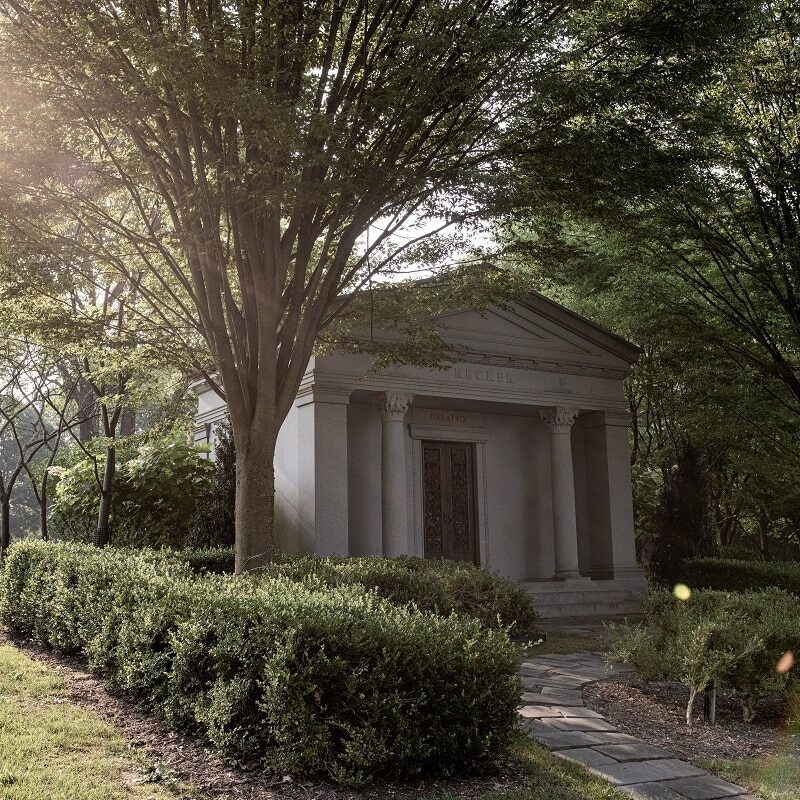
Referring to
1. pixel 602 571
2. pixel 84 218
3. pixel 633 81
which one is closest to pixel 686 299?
pixel 602 571

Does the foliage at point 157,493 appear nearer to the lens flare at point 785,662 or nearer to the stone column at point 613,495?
the stone column at point 613,495

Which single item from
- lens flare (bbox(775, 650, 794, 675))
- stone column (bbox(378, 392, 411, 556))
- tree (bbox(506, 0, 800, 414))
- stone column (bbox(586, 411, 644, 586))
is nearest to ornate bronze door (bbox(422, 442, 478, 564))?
stone column (bbox(378, 392, 411, 556))

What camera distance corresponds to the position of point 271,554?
26.7 feet

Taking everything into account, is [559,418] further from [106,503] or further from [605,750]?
[605,750]

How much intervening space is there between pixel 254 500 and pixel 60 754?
3498 millimetres

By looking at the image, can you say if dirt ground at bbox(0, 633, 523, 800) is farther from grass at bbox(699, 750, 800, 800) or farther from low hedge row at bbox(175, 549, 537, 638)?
low hedge row at bbox(175, 549, 537, 638)

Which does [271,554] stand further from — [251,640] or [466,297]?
[466,297]

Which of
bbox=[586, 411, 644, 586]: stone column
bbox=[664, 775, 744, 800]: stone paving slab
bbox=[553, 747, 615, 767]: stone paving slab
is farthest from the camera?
bbox=[586, 411, 644, 586]: stone column

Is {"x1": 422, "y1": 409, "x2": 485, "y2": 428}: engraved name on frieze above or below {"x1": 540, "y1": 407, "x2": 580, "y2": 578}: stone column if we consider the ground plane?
above

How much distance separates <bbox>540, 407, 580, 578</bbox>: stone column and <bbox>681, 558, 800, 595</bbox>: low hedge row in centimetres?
249

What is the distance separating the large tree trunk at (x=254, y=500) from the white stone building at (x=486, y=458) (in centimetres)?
477

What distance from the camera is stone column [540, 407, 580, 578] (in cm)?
1532

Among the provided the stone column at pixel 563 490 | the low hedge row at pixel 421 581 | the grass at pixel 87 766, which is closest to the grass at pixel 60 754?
the grass at pixel 87 766

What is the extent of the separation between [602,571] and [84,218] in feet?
40.7
